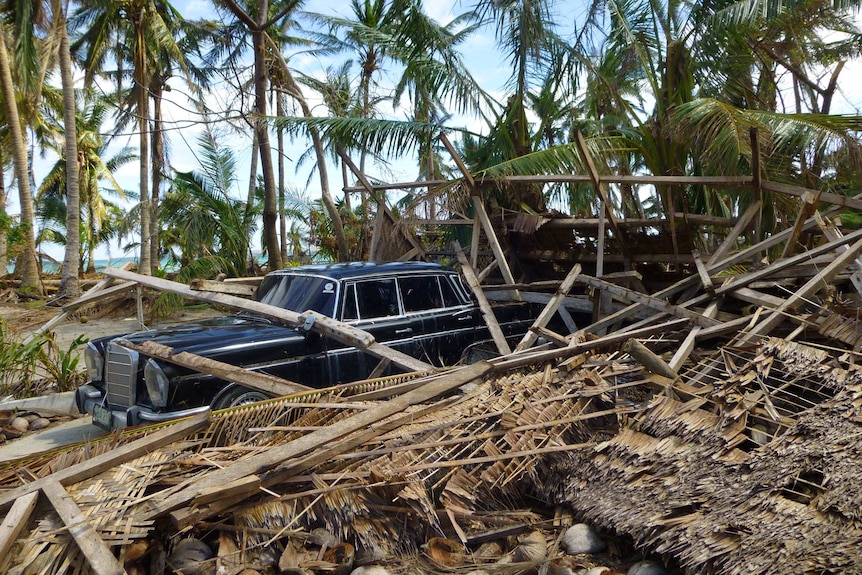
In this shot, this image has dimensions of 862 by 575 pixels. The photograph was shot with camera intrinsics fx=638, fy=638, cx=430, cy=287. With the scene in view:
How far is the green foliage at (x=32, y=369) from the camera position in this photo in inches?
313

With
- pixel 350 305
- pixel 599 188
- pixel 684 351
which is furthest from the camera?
pixel 599 188

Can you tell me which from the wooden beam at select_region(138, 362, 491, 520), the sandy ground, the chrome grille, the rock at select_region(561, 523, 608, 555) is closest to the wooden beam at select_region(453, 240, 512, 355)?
the wooden beam at select_region(138, 362, 491, 520)

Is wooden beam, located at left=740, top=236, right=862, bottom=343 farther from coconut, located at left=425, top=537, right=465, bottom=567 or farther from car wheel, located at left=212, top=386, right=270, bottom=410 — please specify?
car wheel, located at left=212, top=386, right=270, bottom=410

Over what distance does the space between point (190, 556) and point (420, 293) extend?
417 centimetres

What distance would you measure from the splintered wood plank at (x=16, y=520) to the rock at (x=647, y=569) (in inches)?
139

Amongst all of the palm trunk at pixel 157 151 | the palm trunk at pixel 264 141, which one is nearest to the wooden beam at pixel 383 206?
the palm trunk at pixel 264 141

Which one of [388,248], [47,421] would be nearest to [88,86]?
[388,248]

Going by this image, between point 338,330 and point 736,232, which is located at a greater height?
point 736,232

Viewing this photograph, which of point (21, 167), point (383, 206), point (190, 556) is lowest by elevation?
point (190, 556)

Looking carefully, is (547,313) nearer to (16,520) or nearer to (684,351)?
(684,351)

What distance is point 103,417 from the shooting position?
5848 mm

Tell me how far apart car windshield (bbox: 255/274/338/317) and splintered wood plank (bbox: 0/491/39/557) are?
312 centimetres

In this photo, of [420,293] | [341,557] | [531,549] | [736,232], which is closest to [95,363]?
[420,293]

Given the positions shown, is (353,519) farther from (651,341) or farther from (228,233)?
(228,233)
